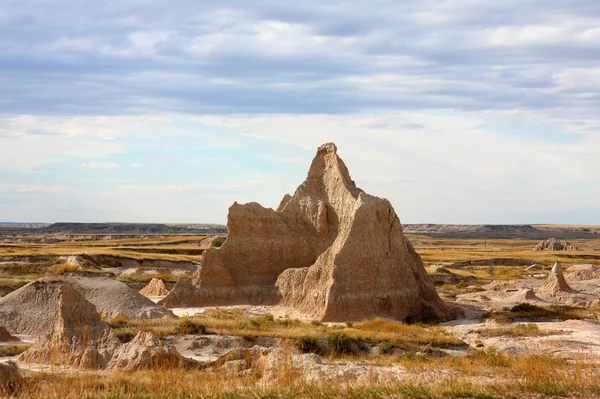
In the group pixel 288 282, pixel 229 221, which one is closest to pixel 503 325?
pixel 288 282

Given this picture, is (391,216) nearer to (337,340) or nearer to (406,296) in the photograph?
(406,296)

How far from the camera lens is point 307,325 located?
25.6m

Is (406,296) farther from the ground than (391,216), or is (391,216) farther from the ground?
(391,216)

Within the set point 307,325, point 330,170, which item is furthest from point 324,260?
point 330,170

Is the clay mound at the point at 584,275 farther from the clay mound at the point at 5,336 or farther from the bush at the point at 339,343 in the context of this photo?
the clay mound at the point at 5,336

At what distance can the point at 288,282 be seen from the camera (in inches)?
1207

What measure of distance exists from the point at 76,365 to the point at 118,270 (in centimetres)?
3740

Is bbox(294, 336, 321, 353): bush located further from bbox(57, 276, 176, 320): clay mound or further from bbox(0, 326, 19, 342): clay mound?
bbox(0, 326, 19, 342): clay mound

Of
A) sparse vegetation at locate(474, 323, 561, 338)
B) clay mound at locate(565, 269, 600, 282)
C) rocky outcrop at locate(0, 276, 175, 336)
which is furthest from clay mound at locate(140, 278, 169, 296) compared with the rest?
clay mound at locate(565, 269, 600, 282)

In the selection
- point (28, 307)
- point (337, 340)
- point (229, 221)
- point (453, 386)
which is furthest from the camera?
point (229, 221)

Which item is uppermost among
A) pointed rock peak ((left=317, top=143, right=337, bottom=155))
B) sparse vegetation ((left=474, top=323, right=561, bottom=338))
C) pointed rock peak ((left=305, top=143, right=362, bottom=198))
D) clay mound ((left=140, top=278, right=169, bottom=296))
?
pointed rock peak ((left=317, top=143, right=337, bottom=155))

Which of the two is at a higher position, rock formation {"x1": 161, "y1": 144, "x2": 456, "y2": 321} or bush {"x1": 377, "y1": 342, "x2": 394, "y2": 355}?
rock formation {"x1": 161, "y1": 144, "x2": 456, "y2": 321}

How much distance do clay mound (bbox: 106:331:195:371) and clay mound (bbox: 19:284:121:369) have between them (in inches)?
18.9

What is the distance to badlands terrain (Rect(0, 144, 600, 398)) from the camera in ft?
38.7
